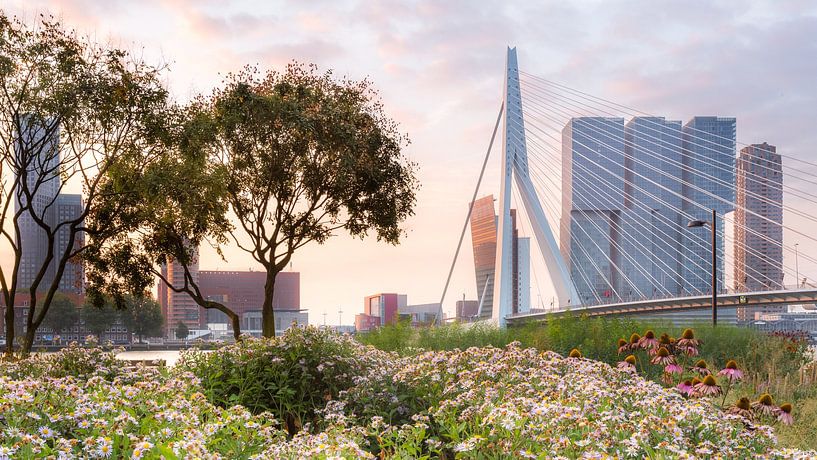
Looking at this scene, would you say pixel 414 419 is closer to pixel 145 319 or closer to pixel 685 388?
pixel 685 388

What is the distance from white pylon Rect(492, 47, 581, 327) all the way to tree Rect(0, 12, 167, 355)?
52.5ft

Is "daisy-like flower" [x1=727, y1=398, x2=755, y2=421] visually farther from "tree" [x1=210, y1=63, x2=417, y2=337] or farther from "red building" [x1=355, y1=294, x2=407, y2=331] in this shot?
"red building" [x1=355, y1=294, x2=407, y2=331]

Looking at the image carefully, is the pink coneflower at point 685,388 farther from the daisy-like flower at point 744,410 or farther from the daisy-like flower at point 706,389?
the daisy-like flower at point 744,410

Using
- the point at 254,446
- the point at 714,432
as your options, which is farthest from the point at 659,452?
the point at 254,446

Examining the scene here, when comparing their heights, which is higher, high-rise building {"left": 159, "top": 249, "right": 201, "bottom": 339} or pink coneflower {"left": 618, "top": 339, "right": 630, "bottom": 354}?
pink coneflower {"left": 618, "top": 339, "right": 630, "bottom": 354}

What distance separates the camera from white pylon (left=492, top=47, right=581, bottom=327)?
29.4 m

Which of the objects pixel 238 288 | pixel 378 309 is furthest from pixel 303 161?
pixel 378 309

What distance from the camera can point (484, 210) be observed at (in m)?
154

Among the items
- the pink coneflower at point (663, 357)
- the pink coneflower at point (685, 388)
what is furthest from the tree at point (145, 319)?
the pink coneflower at point (685, 388)

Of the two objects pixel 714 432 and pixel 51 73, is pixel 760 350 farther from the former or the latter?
pixel 51 73

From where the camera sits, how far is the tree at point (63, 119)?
16.7m

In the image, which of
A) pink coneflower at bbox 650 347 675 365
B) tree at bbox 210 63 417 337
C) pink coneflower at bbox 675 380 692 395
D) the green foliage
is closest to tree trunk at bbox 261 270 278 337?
tree at bbox 210 63 417 337

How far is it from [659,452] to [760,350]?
12362 mm

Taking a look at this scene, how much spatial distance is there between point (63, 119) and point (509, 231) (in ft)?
62.4
